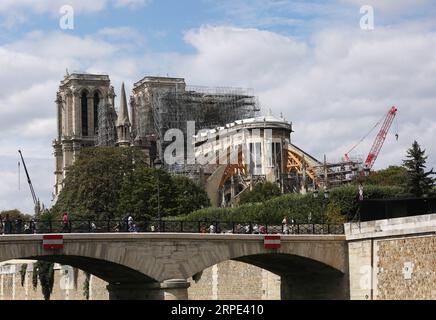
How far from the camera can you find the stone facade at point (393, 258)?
4728cm

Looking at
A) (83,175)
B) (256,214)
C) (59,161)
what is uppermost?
(59,161)

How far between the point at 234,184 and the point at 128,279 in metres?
88.9

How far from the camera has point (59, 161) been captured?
A: 7382 inches

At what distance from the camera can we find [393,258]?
165 ft

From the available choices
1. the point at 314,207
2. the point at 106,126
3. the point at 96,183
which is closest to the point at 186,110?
the point at 106,126

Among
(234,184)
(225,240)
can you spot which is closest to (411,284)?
(225,240)

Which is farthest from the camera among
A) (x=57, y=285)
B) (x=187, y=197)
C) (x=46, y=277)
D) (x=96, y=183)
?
(x=96, y=183)

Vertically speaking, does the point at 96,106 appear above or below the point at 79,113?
above

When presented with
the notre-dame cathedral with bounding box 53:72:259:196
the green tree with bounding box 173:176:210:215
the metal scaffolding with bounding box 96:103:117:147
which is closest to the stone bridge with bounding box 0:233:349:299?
the green tree with bounding box 173:176:210:215

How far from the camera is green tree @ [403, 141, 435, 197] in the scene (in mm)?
68125

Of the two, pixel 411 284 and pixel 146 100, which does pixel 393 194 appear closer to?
pixel 411 284

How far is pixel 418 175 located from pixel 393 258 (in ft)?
64.2

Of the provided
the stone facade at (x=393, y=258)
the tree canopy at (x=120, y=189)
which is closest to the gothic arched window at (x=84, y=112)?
the tree canopy at (x=120, y=189)

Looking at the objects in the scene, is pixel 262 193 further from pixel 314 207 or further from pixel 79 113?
pixel 79 113
